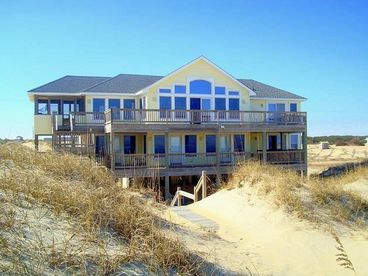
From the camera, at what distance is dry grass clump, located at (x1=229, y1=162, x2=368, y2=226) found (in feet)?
37.5

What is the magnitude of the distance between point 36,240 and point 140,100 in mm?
26669

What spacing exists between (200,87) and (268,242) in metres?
22.5

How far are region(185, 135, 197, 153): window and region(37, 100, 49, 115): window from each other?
10.7m

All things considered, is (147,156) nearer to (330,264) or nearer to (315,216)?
(315,216)

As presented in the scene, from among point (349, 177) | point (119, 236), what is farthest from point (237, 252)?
point (349, 177)

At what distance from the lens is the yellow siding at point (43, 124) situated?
2862 centimetres

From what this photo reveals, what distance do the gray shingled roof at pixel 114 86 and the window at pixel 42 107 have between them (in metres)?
0.97

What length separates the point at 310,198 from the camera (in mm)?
12141

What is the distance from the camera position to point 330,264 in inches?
340

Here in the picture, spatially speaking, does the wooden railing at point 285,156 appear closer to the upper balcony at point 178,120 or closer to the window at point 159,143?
the upper balcony at point 178,120

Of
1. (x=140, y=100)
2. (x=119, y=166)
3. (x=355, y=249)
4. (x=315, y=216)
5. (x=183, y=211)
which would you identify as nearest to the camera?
(x=355, y=249)

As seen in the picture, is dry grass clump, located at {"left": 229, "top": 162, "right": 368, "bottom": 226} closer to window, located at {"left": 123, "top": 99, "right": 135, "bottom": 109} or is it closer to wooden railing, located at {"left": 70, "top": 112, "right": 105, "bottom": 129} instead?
wooden railing, located at {"left": 70, "top": 112, "right": 105, "bottom": 129}

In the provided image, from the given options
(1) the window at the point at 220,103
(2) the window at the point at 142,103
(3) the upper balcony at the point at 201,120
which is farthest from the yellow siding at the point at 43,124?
(1) the window at the point at 220,103

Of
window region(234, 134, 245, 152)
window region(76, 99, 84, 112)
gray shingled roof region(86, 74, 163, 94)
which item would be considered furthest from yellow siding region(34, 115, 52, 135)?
window region(234, 134, 245, 152)
